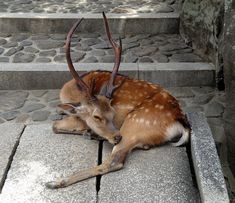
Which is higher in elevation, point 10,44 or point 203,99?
point 10,44

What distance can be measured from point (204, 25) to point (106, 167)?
290 cm

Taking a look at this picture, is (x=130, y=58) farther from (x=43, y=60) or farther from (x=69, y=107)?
(x=69, y=107)

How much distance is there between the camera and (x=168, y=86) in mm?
5207

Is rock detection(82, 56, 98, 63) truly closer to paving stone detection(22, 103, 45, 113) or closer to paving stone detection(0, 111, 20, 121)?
paving stone detection(22, 103, 45, 113)

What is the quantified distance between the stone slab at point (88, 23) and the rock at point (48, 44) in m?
0.31

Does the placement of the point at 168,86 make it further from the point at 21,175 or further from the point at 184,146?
the point at 21,175

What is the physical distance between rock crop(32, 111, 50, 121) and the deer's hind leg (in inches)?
52.9

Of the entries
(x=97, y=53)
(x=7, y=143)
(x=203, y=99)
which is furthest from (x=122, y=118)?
(x=97, y=53)

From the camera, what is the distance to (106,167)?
3271mm

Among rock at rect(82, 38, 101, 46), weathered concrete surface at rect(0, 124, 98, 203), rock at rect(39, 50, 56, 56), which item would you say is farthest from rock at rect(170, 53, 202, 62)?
weathered concrete surface at rect(0, 124, 98, 203)

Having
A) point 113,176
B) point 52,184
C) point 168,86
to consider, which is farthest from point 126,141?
point 168,86

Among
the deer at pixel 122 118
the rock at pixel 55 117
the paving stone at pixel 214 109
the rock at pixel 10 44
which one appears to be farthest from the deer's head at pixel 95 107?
the rock at pixel 10 44

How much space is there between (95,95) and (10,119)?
48.5 inches

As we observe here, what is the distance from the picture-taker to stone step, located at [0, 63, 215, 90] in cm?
509
